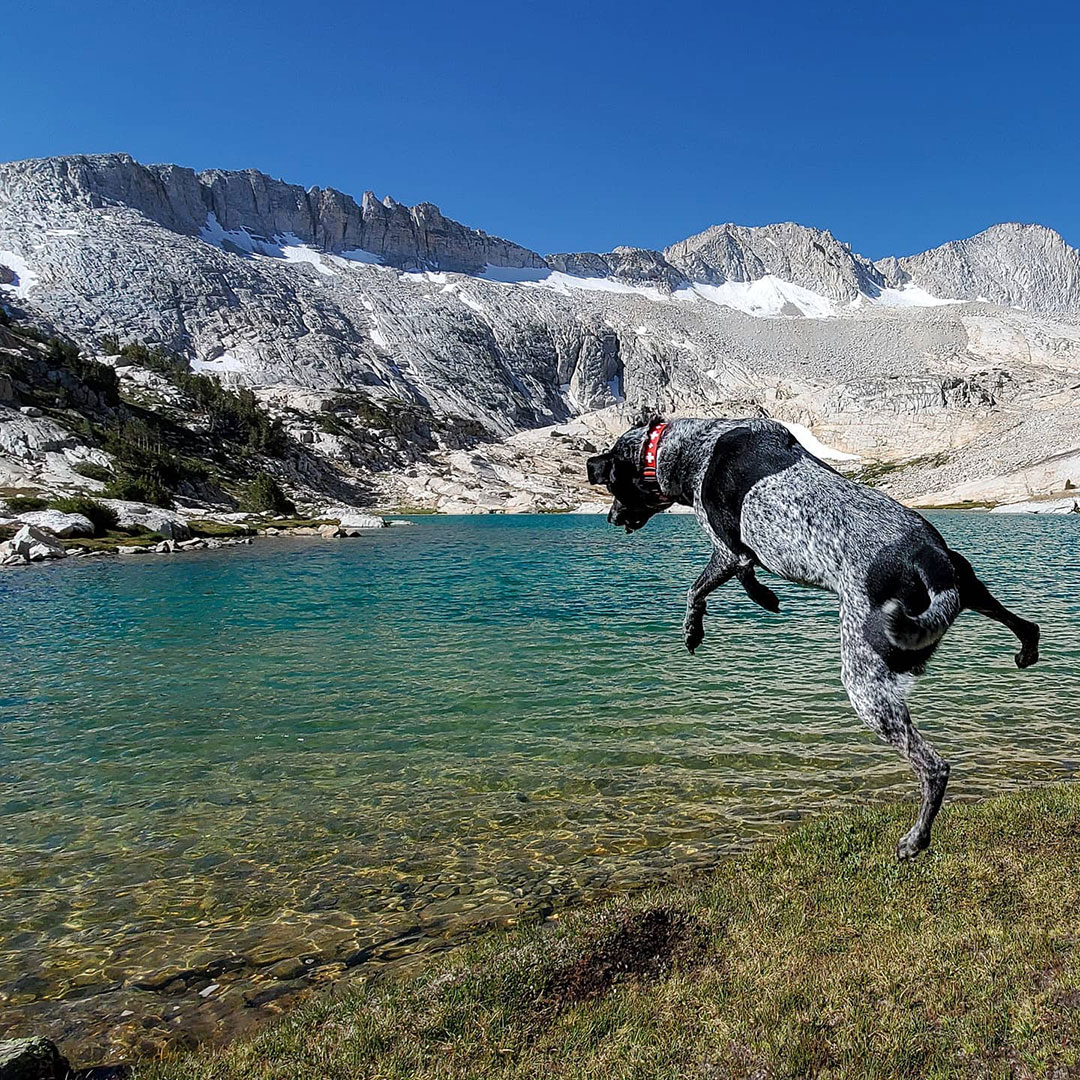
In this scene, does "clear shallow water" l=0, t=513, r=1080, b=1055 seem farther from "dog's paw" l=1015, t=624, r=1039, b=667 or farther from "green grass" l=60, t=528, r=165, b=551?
"green grass" l=60, t=528, r=165, b=551

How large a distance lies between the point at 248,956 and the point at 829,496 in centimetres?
687

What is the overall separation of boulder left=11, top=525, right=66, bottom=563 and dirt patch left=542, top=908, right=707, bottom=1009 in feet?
184

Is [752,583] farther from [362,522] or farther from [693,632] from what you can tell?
[362,522]

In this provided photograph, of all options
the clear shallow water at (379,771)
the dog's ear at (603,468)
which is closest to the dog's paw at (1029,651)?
the dog's ear at (603,468)

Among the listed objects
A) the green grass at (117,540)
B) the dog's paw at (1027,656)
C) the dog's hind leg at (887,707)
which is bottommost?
the green grass at (117,540)

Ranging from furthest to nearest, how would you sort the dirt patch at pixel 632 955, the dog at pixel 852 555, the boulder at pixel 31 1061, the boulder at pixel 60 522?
the boulder at pixel 60 522, the dirt patch at pixel 632 955, the boulder at pixel 31 1061, the dog at pixel 852 555

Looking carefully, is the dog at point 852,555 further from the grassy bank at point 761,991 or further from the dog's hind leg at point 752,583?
the grassy bank at point 761,991

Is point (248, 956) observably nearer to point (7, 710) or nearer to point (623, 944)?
point (623, 944)

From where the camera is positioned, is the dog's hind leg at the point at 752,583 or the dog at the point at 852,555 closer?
the dog at the point at 852,555

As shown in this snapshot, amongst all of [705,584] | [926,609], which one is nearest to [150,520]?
[705,584]

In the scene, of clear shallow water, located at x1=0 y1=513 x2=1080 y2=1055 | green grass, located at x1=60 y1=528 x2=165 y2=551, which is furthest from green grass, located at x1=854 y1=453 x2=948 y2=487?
clear shallow water, located at x1=0 y1=513 x2=1080 y2=1055

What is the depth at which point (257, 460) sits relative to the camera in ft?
454

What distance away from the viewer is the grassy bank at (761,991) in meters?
4.57

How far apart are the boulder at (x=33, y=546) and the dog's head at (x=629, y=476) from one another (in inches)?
2224
